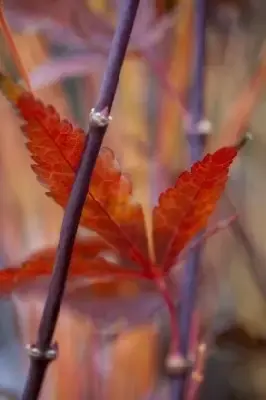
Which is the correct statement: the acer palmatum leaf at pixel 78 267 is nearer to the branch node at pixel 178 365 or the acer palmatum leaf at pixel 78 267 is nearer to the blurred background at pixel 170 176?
the branch node at pixel 178 365

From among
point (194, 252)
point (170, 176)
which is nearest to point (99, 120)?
point (194, 252)

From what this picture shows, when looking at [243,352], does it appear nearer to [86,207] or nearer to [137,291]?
[137,291]

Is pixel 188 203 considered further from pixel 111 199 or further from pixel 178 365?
pixel 178 365

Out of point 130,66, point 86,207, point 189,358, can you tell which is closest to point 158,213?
point 86,207

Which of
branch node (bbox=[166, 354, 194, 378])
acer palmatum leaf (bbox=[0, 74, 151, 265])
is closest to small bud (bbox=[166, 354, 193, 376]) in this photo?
branch node (bbox=[166, 354, 194, 378])

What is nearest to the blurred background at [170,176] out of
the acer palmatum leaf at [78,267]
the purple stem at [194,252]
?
the purple stem at [194,252]

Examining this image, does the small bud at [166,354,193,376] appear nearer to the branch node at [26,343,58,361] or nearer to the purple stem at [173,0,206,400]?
the purple stem at [173,0,206,400]
